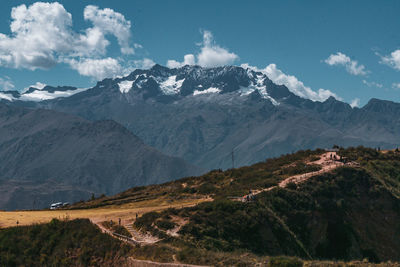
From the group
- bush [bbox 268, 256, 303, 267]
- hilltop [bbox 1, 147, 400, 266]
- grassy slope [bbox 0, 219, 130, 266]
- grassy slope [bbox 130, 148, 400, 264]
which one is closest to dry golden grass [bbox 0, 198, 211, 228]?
hilltop [bbox 1, 147, 400, 266]

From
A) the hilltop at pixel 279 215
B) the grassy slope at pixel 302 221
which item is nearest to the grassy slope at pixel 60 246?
the hilltop at pixel 279 215

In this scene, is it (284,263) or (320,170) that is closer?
(284,263)

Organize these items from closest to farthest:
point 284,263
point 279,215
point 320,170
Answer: point 284,263 < point 279,215 < point 320,170

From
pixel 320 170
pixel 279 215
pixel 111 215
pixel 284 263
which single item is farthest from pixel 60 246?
pixel 320 170

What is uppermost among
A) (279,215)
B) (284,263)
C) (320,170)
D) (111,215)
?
(320,170)

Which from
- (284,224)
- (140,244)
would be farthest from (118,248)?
(284,224)

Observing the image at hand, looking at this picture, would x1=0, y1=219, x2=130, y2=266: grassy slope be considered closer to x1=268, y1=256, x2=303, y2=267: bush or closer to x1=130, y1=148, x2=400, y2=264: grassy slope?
x1=130, y1=148, x2=400, y2=264: grassy slope

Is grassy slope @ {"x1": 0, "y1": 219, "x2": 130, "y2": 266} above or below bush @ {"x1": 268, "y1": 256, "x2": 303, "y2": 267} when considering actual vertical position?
above

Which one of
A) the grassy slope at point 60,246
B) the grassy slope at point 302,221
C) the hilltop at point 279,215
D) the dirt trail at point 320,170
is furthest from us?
the dirt trail at point 320,170

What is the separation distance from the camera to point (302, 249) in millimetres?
61750

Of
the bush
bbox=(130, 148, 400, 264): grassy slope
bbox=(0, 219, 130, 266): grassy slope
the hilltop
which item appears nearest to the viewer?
the bush

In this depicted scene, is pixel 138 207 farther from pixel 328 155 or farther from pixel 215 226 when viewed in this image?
pixel 328 155

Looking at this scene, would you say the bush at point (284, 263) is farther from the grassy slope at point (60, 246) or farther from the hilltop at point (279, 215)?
the grassy slope at point (60, 246)

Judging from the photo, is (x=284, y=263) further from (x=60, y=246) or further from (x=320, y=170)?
(x=320, y=170)
